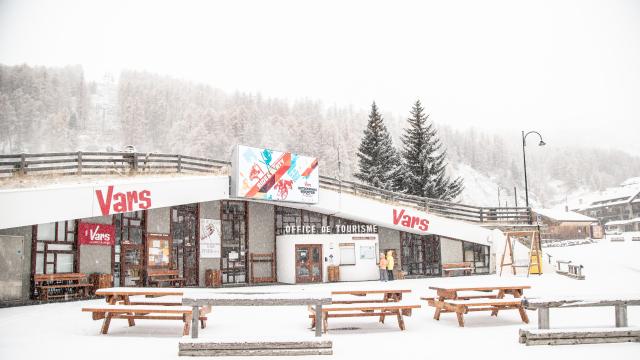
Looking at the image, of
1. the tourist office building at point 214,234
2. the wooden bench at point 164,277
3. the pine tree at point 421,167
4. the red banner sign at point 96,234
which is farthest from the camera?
the pine tree at point 421,167

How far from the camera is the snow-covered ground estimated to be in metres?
6.43

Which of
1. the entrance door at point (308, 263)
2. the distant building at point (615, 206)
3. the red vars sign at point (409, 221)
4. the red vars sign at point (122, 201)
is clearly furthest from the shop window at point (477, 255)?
the distant building at point (615, 206)

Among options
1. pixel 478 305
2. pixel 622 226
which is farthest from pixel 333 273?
pixel 622 226

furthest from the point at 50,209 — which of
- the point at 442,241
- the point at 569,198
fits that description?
the point at 569,198

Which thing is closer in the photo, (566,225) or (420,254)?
(420,254)

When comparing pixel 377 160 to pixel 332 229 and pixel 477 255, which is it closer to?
pixel 477 255

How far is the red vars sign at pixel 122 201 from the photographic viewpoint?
14.3m

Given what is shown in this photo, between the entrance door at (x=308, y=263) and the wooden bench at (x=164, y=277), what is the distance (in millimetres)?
4806

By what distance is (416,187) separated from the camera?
120 feet

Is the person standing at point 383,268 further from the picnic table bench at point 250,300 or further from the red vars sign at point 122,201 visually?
the picnic table bench at point 250,300

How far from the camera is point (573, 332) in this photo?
6.92m

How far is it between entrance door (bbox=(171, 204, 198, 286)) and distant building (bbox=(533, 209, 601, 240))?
138 feet

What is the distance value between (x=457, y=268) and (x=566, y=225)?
3595 cm

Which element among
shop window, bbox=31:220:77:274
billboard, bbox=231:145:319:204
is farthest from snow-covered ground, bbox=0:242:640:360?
billboard, bbox=231:145:319:204
